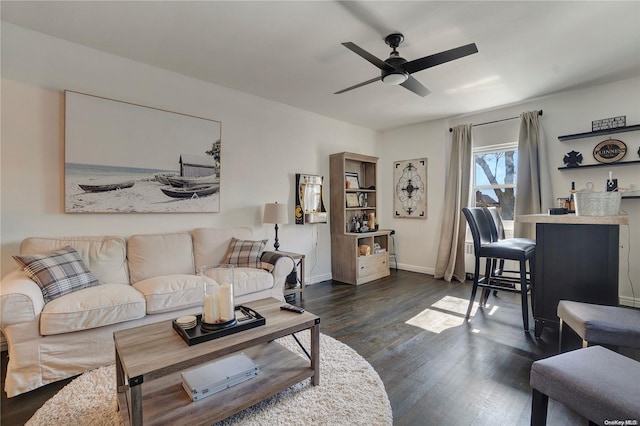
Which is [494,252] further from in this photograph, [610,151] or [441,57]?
[610,151]

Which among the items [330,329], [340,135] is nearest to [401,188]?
[340,135]

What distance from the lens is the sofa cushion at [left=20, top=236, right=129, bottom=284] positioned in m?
2.36

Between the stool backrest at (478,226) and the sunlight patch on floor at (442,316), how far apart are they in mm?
715

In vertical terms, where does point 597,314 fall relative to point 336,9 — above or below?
below

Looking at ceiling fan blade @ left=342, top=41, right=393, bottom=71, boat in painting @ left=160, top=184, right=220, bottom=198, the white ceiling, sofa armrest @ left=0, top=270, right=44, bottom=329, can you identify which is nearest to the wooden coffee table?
sofa armrest @ left=0, top=270, right=44, bottom=329

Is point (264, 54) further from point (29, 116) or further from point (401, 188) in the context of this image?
point (401, 188)

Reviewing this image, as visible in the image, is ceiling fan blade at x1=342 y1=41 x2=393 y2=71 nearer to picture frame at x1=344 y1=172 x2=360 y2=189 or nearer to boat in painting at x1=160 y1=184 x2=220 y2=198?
boat in painting at x1=160 y1=184 x2=220 y2=198

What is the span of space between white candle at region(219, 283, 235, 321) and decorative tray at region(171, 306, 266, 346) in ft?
0.22

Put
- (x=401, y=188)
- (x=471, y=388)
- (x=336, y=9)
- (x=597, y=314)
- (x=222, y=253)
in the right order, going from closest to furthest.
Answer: (x=597, y=314)
(x=471, y=388)
(x=336, y=9)
(x=222, y=253)
(x=401, y=188)

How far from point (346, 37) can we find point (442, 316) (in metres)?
2.82

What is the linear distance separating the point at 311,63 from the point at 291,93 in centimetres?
83

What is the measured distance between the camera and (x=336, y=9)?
2.12 m

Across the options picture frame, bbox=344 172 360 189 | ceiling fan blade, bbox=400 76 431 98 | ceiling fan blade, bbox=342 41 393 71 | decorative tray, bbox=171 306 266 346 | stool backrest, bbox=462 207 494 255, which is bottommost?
decorative tray, bbox=171 306 266 346

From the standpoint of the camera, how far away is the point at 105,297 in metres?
2.06
